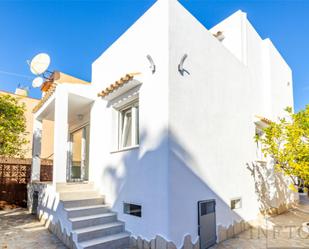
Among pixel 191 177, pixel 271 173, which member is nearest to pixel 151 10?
pixel 191 177

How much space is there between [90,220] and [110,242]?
1005mm

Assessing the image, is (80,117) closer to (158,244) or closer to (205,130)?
(205,130)

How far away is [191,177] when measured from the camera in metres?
6.57

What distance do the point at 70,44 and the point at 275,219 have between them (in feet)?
60.1

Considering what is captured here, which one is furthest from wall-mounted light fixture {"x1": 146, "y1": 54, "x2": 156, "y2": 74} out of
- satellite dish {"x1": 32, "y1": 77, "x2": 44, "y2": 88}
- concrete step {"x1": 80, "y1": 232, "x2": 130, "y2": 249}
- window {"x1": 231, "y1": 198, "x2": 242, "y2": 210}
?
satellite dish {"x1": 32, "y1": 77, "x2": 44, "y2": 88}

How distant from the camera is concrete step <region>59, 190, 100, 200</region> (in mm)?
7691

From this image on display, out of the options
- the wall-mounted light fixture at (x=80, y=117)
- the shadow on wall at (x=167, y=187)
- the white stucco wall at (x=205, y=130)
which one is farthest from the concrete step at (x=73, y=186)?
the white stucco wall at (x=205, y=130)

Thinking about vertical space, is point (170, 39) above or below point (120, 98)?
above

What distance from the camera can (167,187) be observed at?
5.81 meters

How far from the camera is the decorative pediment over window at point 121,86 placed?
7.11m

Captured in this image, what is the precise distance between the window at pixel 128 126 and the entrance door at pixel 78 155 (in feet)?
12.7

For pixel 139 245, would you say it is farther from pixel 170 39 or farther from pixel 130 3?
pixel 130 3

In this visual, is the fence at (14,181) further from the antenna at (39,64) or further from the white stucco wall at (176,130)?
the white stucco wall at (176,130)

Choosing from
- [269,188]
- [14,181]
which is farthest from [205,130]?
[14,181]
